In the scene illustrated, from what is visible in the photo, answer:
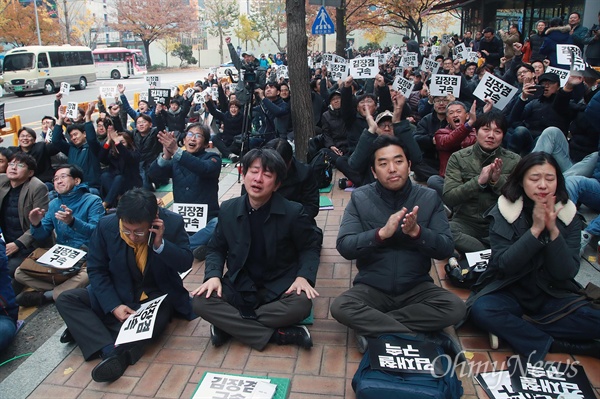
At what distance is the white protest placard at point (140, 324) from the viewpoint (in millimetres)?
3355

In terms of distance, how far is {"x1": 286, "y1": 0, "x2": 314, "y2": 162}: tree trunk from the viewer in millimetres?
6629

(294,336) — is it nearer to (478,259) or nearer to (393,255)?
(393,255)

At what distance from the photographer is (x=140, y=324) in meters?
3.45

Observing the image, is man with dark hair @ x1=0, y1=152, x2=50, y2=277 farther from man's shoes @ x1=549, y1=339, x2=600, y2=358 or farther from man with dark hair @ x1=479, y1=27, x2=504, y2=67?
man with dark hair @ x1=479, y1=27, x2=504, y2=67

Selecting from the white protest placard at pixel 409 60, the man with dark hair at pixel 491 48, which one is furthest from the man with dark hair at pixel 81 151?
the man with dark hair at pixel 491 48

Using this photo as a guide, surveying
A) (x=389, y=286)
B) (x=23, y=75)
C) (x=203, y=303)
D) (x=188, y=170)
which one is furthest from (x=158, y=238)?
(x=23, y=75)

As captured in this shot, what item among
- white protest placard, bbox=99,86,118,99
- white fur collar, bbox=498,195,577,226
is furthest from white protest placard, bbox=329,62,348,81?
white fur collar, bbox=498,195,577,226

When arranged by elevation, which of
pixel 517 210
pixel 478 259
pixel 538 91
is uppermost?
pixel 538 91

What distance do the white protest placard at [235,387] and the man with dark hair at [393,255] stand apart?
686 mm

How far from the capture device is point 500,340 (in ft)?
11.0

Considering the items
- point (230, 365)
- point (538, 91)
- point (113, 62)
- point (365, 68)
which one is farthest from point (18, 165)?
point (113, 62)

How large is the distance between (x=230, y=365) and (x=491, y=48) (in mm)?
12560

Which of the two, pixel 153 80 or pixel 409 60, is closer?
pixel 153 80

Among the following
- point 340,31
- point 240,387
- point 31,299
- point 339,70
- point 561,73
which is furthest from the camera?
point 340,31
